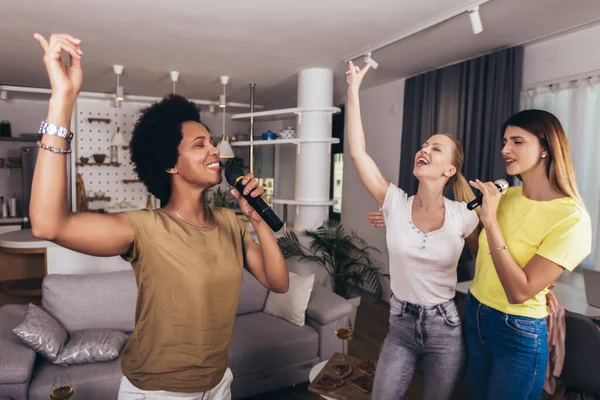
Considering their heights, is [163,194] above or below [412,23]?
below

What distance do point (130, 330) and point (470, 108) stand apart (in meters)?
3.26

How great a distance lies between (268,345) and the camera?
8.71ft

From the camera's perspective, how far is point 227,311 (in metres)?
1.09

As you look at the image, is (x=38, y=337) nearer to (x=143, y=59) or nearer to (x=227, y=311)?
(x=227, y=311)

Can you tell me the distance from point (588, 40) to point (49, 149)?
3396 mm

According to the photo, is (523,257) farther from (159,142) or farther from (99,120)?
(99,120)

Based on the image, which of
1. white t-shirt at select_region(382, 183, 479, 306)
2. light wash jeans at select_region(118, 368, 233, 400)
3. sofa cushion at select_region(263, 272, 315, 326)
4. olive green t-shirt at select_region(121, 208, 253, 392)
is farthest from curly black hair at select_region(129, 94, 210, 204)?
sofa cushion at select_region(263, 272, 315, 326)

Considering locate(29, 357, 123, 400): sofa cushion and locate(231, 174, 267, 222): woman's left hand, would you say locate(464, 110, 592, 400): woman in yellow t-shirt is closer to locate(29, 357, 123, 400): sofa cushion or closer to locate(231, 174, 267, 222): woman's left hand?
locate(231, 174, 267, 222): woman's left hand

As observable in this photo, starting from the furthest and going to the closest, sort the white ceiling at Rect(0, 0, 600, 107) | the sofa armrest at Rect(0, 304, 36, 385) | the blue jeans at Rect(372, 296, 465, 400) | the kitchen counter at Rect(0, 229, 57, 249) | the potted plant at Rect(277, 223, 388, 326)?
the potted plant at Rect(277, 223, 388, 326) < the kitchen counter at Rect(0, 229, 57, 249) < the white ceiling at Rect(0, 0, 600, 107) < the sofa armrest at Rect(0, 304, 36, 385) < the blue jeans at Rect(372, 296, 465, 400)

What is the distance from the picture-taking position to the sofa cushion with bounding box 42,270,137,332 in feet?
8.52

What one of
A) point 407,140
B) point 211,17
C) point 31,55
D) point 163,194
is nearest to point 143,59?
point 31,55

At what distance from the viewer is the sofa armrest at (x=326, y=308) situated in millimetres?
2867

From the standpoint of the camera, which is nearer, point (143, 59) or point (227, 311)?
point (227, 311)

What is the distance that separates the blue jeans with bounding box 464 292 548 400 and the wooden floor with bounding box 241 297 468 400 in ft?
4.62
